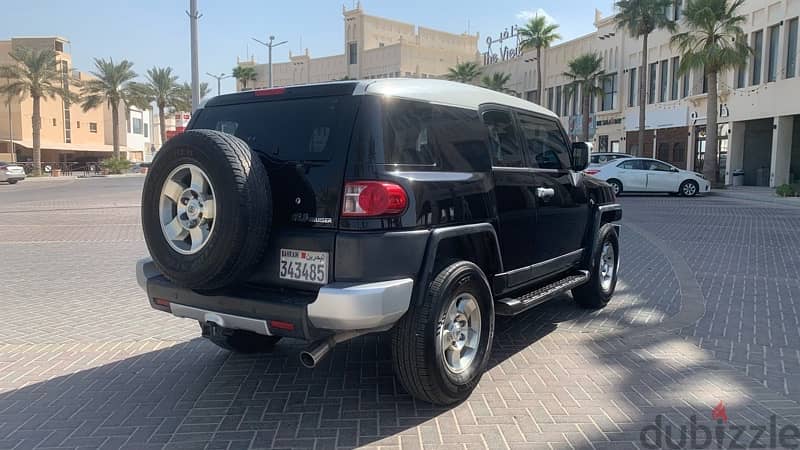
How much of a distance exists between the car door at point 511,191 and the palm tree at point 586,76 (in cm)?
4209

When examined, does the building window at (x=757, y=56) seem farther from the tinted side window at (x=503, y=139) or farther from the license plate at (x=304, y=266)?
the license plate at (x=304, y=266)

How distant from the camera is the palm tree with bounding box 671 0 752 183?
90.8 ft

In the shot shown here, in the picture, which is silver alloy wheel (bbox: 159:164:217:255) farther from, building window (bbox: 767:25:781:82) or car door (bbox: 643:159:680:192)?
building window (bbox: 767:25:781:82)

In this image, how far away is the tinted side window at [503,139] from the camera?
4.46 meters

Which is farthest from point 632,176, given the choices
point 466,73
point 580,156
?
point 466,73

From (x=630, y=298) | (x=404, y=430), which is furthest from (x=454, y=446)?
(x=630, y=298)

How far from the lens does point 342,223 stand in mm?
3430

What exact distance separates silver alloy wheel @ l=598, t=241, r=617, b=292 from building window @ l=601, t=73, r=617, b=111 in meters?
42.8

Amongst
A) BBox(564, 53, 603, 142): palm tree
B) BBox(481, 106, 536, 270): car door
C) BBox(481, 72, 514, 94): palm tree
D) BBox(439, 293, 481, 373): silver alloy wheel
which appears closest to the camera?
BBox(439, 293, 481, 373): silver alloy wheel

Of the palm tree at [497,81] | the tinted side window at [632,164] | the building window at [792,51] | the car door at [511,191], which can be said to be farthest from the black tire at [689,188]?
the palm tree at [497,81]

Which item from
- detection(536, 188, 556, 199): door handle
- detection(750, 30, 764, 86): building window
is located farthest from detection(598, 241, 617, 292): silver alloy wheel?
detection(750, 30, 764, 86): building window

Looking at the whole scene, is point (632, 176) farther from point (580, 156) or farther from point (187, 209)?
point (187, 209)

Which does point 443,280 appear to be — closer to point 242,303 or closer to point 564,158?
point 242,303

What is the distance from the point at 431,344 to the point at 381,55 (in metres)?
73.9
